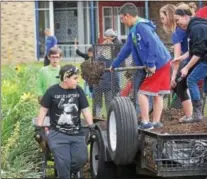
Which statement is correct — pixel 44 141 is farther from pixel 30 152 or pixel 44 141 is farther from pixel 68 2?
pixel 68 2

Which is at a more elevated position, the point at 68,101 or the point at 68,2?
the point at 68,2

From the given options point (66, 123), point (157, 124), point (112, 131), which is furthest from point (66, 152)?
point (157, 124)

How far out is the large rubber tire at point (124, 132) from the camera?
6.55 m

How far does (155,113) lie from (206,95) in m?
0.93

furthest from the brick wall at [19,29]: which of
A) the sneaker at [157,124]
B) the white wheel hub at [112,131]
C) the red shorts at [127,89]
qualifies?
the white wheel hub at [112,131]

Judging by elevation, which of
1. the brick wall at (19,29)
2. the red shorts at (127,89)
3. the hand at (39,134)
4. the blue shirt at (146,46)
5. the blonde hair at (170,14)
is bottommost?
the hand at (39,134)

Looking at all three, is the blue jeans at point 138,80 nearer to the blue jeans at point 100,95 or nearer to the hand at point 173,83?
the hand at point 173,83

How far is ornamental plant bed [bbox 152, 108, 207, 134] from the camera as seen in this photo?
6.67 m

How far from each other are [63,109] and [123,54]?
3.51 ft

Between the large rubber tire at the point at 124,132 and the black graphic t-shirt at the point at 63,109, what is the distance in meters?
0.76

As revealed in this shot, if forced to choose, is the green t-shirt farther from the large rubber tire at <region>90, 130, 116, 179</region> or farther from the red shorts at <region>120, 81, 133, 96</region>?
the large rubber tire at <region>90, 130, 116, 179</region>

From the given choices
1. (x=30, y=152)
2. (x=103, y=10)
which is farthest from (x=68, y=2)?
(x=30, y=152)

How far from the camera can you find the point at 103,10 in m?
38.1

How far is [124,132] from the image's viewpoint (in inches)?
258
